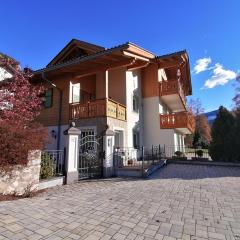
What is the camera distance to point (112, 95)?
1678 centimetres

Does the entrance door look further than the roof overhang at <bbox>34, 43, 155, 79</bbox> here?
Yes

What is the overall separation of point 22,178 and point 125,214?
3805 mm

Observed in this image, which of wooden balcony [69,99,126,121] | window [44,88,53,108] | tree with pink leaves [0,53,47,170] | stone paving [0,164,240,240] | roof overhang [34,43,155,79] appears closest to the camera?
→ stone paving [0,164,240,240]

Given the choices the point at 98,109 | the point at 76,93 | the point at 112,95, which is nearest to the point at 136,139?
the point at 112,95

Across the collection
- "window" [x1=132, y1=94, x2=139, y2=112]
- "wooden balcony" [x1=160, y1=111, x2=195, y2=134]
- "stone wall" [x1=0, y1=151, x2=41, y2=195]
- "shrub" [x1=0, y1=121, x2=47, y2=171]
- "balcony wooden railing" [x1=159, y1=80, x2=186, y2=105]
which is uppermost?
"balcony wooden railing" [x1=159, y1=80, x2=186, y2=105]

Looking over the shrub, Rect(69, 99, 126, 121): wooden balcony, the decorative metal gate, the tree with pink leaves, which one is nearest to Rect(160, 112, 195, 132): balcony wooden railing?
Rect(69, 99, 126, 121): wooden balcony

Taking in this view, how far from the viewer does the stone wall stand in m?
6.46

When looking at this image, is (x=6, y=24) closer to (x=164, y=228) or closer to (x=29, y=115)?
(x=29, y=115)

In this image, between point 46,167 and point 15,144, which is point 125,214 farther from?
point 46,167

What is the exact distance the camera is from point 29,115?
1123cm

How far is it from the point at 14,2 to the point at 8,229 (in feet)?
36.7

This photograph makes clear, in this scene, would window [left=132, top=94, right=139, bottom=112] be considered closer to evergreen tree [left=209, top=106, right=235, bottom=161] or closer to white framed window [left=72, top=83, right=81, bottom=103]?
white framed window [left=72, top=83, right=81, bottom=103]

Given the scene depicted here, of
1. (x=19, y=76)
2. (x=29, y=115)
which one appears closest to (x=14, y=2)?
(x=19, y=76)

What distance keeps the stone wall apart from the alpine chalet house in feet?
14.1
